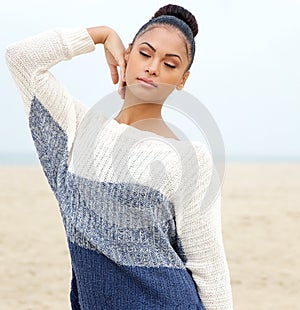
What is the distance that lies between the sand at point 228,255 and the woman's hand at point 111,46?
223 centimetres

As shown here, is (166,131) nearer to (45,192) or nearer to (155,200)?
(155,200)

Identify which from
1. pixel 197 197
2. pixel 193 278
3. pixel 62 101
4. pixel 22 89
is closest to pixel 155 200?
pixel 197 197

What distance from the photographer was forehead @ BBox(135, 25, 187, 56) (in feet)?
4.79

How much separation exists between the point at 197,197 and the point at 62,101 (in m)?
0.41

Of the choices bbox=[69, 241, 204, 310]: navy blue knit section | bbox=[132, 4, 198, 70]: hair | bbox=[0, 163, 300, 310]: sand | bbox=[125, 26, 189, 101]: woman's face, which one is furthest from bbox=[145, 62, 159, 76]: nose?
bbox=[0, 163, 300, 310]: sand

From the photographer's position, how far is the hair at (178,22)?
4.87ft

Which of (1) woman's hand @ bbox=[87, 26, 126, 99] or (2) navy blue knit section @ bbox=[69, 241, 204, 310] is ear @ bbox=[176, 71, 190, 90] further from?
(2) navy blue knit section @ bbox=[69, 241, 204, 310]

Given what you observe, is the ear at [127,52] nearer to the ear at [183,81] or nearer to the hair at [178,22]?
the hair at [178,22]

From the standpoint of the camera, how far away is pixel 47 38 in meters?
1.54

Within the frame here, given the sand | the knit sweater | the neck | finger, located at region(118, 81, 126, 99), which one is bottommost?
the sand

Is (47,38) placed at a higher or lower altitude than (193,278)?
higher

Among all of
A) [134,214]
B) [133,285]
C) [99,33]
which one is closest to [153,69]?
[99,33]

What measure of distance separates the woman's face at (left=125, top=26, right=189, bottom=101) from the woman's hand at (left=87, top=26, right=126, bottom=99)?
68 millimetres

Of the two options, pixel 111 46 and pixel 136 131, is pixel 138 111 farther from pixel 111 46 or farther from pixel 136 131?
pixel 111 46
